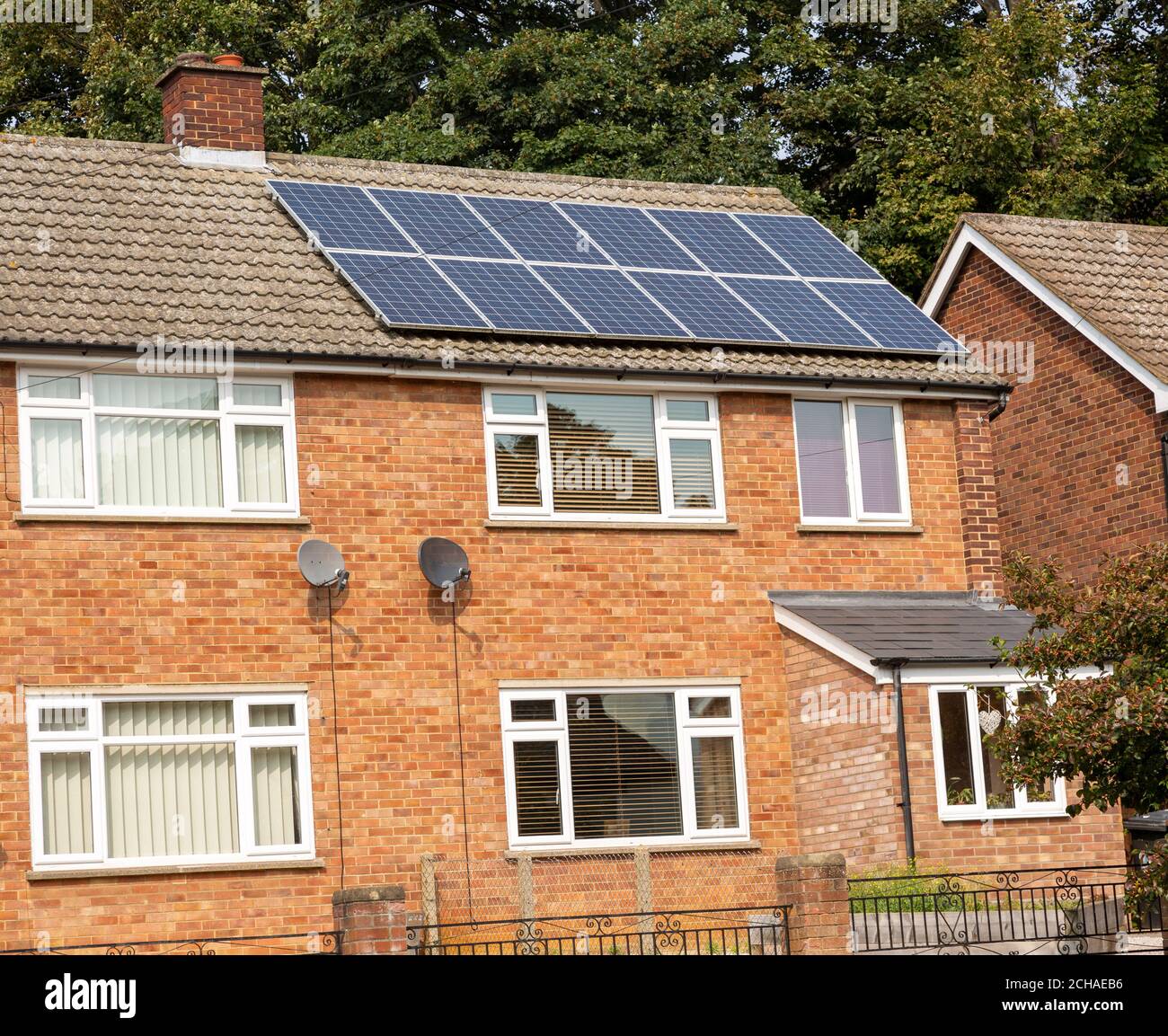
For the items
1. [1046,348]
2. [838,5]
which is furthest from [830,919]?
[838,5]

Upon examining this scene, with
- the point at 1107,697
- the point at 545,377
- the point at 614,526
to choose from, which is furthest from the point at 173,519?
the point at 1107,697

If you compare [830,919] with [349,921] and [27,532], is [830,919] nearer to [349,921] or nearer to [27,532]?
[349,921]

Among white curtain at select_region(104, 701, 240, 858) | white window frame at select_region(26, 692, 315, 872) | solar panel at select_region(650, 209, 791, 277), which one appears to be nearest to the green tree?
white window frame at select_region(26, 692, 315, 872)

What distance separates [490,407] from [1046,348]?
31.6 feet

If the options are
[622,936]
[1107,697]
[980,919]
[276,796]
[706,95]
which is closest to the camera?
[1107,697]

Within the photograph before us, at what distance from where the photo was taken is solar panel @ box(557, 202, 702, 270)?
88.1ft

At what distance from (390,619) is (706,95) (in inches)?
738

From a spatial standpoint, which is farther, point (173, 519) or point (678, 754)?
point (678, 754)

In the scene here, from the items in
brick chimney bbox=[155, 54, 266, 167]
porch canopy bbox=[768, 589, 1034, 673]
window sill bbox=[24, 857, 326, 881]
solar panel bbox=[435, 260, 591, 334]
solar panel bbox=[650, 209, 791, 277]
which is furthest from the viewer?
solar panel bbox=[650, 209, 791, 277]

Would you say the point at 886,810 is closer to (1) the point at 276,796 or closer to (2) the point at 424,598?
(2) the point at 424,598

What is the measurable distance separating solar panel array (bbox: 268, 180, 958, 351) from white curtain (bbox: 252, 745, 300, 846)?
5049 mm

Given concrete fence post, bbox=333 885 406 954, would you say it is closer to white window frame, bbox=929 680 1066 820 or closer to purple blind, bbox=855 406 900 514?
white window frame, bbox=929 680 1066 820

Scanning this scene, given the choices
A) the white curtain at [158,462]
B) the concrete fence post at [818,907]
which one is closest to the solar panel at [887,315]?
the white curtain at [158,462]

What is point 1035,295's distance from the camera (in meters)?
29.7
